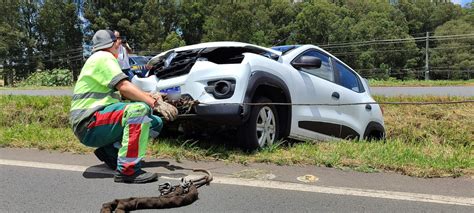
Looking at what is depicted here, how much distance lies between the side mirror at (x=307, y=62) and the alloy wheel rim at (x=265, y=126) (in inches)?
32.0

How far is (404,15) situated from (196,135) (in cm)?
7938

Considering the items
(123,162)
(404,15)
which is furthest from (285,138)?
(404,15)

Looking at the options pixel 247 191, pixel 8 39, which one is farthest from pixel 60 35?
pixel 247 191

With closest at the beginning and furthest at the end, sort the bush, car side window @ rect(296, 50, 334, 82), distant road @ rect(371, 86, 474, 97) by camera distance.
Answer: car side window @ rect(296, 50, 334, 82) → distant road @ rect(371, 86, 474, 97) → the bush

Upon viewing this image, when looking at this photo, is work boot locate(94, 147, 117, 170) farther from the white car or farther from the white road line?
the white car

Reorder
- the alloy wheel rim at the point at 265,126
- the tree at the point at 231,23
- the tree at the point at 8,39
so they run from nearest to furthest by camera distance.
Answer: the alloy wheel rim at the point at 265,126, the tree at the point at 231,23, the tree at the point at 8,39

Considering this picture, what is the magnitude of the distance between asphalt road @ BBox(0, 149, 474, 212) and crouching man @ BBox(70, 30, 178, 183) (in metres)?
0.25

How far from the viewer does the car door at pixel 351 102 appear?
6.89 m

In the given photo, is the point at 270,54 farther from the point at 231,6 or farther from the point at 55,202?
the point at 231,6

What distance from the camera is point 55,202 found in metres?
3.76

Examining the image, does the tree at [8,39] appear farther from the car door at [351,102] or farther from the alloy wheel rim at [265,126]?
the alloy wheel rim at [265,126]

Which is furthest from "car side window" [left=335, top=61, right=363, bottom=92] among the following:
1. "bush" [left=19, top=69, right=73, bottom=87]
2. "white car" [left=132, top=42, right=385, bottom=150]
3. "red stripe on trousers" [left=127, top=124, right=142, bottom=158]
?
"bush" [left=19, top=69, right=73, bottom=87]

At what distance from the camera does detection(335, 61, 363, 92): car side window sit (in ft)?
23.4

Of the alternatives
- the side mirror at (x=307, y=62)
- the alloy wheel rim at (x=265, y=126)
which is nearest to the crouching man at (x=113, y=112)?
the alloy wheel rim at (x=265, y=126)
